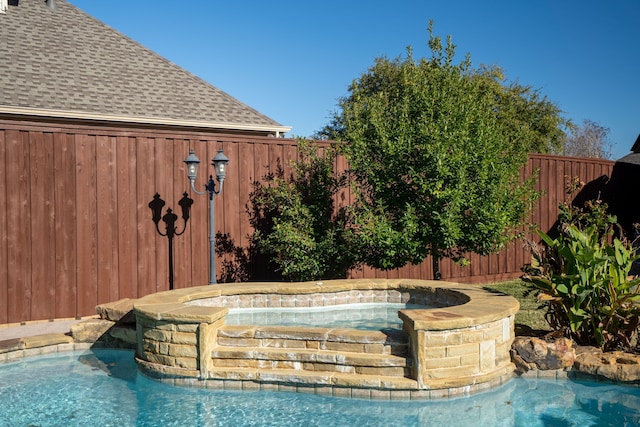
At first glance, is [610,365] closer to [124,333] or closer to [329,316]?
[329,316]

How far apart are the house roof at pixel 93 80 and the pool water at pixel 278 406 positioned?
274 inches

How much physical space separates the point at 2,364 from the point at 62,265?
5.76ft

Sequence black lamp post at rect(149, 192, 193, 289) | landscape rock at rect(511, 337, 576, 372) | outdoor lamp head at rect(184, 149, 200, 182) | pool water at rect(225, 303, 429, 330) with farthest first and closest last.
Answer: black lamp post at rect(149, 192, 193, 289)
outdoor lamp head at rect(184, 149, 200, 182)
pool water at rect(225, 303, 429, 330)
landscape rock at rect(511, 337, 576, 372)

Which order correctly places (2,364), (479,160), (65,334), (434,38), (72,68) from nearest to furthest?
(2,364) → (65,334) → (479,160) → (434,38) → (72,68)

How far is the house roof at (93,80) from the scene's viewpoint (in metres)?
11.4

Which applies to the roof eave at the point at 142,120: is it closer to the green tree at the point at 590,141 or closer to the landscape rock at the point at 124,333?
the landscape rock at the point at 124,333

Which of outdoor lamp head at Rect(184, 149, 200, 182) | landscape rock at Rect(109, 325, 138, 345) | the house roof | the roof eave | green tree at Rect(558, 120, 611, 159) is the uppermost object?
green tree at Rect(558, 120, 611, 159)

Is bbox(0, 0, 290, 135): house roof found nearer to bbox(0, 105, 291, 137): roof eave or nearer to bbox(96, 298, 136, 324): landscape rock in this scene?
bbox(0, 105, 291, 137): roof eave

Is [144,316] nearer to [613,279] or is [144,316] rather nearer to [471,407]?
[471,407]

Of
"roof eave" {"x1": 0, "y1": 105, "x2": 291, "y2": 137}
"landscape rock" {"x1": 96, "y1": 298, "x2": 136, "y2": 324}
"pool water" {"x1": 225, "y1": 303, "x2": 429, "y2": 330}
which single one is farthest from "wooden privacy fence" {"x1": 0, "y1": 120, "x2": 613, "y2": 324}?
"roof eave" {"x1": 0, "y1": 105, "x2": 291, "y2": 137}

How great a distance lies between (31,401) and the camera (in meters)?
5.05

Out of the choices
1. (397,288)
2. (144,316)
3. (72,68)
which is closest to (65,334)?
(144,316)

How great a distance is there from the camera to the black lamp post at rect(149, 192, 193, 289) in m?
8.15

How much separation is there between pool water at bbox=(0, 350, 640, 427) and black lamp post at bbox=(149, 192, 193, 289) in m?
2.74
